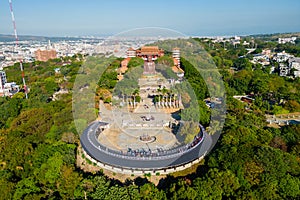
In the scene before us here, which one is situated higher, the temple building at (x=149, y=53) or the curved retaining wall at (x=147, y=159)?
the temple building at (x=149, y=53)

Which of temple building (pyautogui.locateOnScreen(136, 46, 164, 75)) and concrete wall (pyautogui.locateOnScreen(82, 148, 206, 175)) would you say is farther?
temple building (pyautogui.locateOnScreen(136, 46, 164, 75))

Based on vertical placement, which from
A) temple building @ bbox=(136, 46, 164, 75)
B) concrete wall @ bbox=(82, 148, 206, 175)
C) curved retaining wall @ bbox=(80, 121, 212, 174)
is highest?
temple building @ bbox=(136, 46, 164, 75)

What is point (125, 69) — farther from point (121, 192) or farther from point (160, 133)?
point (121, 192)

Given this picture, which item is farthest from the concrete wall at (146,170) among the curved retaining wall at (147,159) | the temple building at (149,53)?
the temple building at (149,53)

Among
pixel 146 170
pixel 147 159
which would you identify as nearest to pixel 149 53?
pixel 147 159

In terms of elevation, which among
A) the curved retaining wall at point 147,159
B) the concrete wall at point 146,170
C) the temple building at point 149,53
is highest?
the temple building at point 149,53

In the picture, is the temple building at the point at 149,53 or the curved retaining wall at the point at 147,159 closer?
the curved retaining wall at the point at 147,159

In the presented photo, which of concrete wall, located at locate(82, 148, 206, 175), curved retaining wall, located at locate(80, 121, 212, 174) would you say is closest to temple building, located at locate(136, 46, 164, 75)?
curved retaining wall, located at locate(80, 121, 212, 174)

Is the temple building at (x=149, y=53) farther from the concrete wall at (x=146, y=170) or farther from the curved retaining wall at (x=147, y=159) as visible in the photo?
the concrete wall at (x=146, y=170)

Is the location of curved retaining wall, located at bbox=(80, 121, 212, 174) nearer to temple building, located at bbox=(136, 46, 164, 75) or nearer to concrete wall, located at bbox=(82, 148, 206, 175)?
concrete wall, located at bbox=(82, 148, 206, 175)
